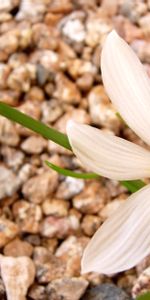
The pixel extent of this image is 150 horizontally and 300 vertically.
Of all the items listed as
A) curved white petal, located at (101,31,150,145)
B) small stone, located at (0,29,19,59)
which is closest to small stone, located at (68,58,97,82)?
small stone, located at (0,29,19,59)

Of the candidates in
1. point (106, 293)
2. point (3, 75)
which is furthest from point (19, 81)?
point (106, 293)

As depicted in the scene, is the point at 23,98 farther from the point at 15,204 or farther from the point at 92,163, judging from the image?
the point at 92,163

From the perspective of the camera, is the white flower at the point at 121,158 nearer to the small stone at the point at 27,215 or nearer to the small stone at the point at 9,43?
the small stone at the point at 27,215

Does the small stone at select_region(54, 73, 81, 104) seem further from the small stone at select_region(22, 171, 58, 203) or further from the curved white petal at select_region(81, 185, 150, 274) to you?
the curved white petal at select_region(81, 185, 150, 274)

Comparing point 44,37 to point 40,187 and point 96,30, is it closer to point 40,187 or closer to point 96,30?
point 96,30

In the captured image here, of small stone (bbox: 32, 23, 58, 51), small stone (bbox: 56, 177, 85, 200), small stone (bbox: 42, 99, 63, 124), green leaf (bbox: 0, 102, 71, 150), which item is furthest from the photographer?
small stone (bbox: 32, 23, 58, 51)

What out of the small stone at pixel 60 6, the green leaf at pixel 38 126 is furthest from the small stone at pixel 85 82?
the green leaf at pixel 38 126
